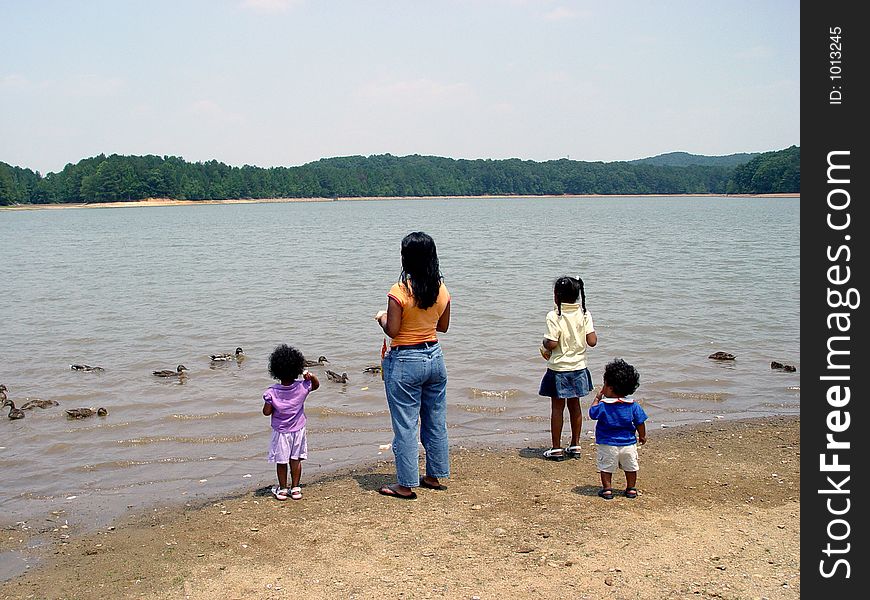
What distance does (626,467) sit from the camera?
6.47 m

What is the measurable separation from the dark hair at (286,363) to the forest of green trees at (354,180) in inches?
4676

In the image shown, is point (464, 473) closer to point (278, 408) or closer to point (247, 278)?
point (278, 408)

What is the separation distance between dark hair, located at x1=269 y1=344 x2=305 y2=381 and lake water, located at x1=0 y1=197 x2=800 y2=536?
66.4 inches

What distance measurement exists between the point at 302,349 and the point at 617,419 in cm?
992

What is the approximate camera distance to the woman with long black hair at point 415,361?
20.1 feet

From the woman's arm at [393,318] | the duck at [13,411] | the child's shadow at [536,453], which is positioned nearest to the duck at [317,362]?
the duck at [13,411]

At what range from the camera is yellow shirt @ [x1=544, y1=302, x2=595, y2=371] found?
23.7 ft

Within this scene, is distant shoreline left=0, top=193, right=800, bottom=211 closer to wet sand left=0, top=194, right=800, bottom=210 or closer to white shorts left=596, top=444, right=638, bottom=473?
wet sand left=0, top=194, right=800, bottom=210

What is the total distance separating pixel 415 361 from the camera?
6.31 m

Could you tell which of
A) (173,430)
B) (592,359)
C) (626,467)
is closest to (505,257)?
(592,359)

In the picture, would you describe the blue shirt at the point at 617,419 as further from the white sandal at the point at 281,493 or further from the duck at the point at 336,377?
the duck at the point at 336,377

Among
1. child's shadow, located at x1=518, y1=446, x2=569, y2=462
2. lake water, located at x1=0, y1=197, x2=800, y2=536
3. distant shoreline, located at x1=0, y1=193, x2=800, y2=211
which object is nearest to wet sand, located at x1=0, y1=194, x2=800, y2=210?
distant shoreline, located at x1=0, y1=193, x2=800, y2=211
